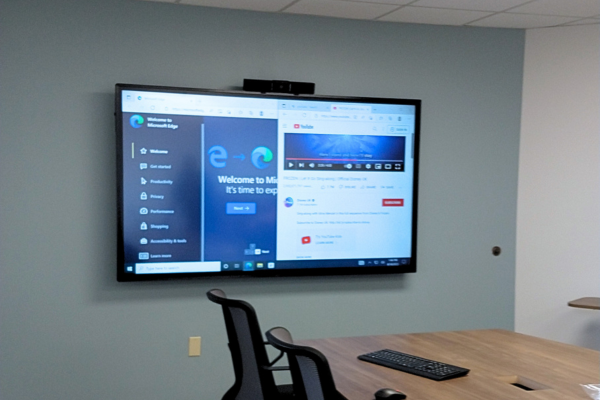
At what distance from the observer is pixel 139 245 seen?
4.01 m

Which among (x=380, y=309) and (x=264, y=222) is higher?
(x=264, y=222)

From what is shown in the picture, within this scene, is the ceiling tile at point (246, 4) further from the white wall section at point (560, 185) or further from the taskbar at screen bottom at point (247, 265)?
the white wall section at point (560, 185)

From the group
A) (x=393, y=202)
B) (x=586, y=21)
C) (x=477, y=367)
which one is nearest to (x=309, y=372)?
(x=477, y=367)

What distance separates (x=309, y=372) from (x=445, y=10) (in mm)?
3046

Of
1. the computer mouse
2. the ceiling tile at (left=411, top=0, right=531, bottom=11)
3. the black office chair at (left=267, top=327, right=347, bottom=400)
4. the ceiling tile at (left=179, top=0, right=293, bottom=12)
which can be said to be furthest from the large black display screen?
the black office chair at (left=267, top=327, right=347, bottom=400)

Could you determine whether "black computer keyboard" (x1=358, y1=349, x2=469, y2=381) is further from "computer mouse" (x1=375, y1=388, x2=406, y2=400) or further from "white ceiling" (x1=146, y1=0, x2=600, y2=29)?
"white ceiling" (x1=146, y1=0, x2=600, y2=29)

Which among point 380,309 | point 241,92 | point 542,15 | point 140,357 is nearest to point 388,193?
point 380,309

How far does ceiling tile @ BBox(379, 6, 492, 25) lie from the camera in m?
4.21

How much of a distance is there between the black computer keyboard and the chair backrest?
41cm

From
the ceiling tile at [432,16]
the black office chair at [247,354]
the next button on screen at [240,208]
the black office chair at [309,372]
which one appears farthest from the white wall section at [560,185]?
the black office chair at [309,372]

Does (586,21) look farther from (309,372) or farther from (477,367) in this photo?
(309,372)

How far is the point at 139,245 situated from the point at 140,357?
2.33ft

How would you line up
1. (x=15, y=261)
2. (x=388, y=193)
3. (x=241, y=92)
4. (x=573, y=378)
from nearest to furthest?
1. (x=573, y=378)
2. (x=15, y=261)
3. (x=241, y=92)
4. (x=388, y=193)

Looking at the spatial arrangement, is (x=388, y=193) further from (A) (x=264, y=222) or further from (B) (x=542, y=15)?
(B) (x=542, y=15)
